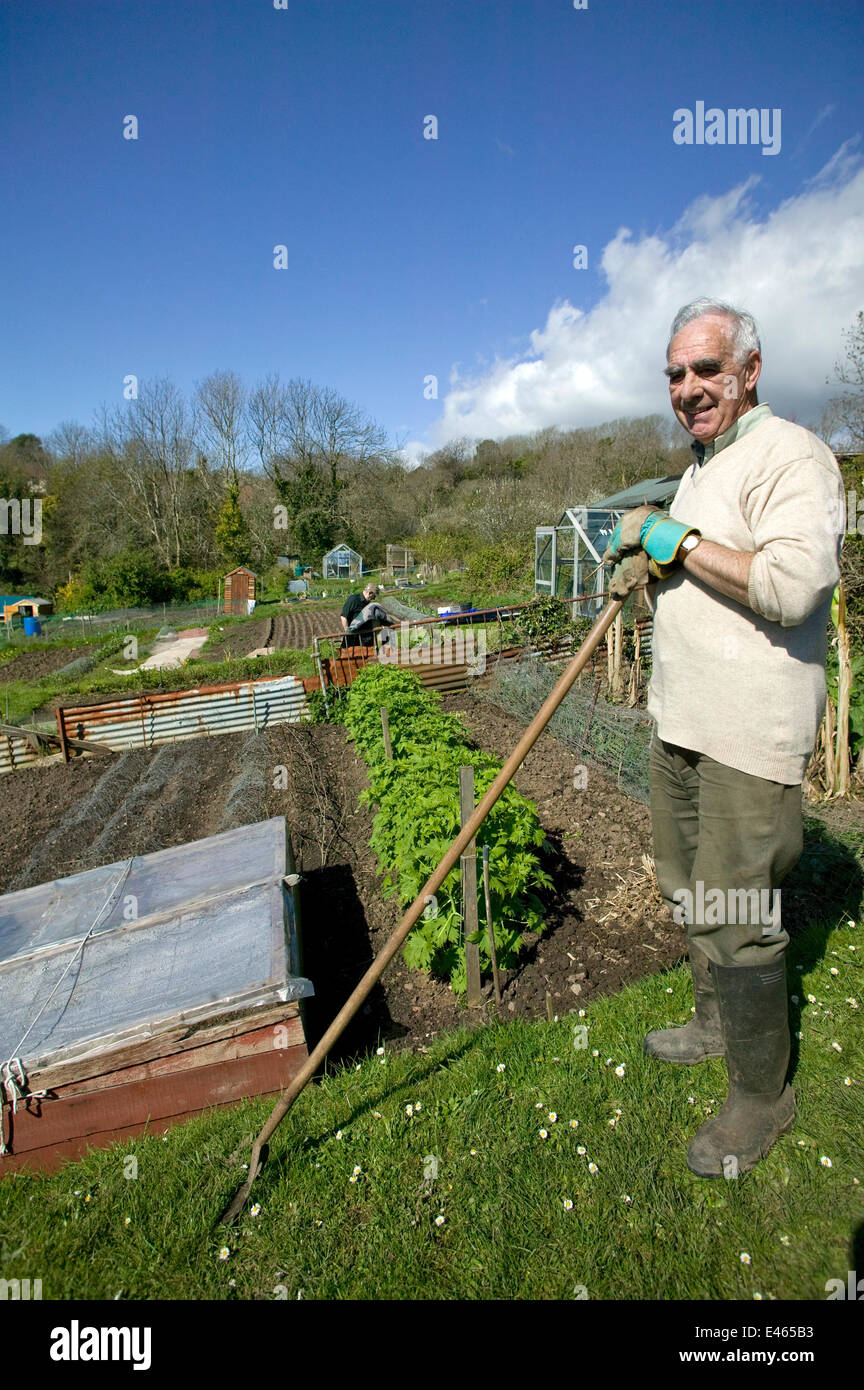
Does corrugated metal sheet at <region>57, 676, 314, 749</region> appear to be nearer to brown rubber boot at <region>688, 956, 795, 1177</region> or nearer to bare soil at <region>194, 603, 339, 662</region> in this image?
bare soil at <region>194, 603, 339, 662</region>

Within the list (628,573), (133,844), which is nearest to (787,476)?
(628,573)

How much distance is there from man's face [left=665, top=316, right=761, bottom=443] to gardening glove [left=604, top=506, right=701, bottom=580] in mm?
323

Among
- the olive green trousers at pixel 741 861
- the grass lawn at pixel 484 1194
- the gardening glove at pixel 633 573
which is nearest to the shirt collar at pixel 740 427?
the gardening glove at pixel 633 573

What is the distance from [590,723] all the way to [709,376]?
5487 millimetres

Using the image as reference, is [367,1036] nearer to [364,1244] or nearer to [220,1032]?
[220,1032]

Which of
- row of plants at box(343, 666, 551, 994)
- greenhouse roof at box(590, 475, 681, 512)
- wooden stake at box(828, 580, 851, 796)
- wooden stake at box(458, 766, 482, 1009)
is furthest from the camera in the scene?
greenhouse roof at box(590, 475, 681, 512)

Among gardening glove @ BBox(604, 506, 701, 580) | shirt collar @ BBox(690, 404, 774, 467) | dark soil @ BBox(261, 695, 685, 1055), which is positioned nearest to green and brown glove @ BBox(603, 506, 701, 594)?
gardening glove @ BBox(604, 506, 701, 580)

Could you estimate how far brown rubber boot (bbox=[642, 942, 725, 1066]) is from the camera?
268cm

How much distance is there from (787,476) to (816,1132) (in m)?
2.17

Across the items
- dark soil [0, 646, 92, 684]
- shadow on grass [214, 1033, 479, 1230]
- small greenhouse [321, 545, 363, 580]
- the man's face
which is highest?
small greenhouse [321, 545, 363, 580]

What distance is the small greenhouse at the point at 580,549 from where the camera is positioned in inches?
653

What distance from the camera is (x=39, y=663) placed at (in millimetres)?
21750

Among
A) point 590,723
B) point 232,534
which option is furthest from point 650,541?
point 232,534

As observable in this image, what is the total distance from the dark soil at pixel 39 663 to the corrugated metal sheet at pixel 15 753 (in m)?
9.75
